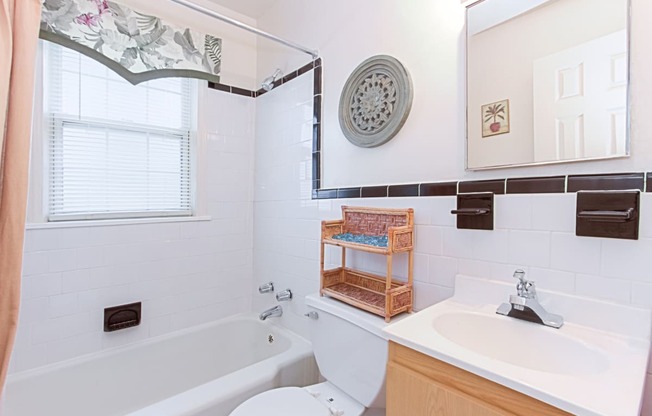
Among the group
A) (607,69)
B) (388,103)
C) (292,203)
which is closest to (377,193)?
(388,103)

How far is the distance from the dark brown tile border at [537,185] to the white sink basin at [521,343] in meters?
0.41

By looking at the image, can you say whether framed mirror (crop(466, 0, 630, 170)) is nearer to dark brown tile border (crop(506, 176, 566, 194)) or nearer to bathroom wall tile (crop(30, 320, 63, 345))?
dark brown tile border (crop(506, 176, 566, 194))

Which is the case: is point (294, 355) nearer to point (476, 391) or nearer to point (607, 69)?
point (476, 391)

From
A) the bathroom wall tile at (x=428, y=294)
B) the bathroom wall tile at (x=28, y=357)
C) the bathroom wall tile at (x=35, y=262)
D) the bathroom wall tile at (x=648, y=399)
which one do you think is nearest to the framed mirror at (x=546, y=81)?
the bathroom wall tile at (x=428, y=294)

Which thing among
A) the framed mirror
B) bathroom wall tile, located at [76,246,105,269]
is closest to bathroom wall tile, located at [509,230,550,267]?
the framed mirror

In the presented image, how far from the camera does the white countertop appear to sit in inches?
24.4

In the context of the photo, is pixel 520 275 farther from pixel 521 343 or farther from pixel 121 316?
pixel 121 316

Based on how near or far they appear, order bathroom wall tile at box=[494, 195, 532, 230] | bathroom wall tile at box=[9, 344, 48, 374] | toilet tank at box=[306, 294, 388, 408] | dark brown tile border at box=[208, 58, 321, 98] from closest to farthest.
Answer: bathroom wall tile at box=[494, 195, 532, 230], toilet tank at box=[306, 294, 388, 408], bathroom wall tile at box=[9, 344, 48, 374], dark brown tile border at box=[208, 58, 321, 98]

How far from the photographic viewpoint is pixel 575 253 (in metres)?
0.97

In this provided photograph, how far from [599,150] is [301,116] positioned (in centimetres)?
143

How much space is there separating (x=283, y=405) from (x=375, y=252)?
686mm

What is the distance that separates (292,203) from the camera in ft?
6.61

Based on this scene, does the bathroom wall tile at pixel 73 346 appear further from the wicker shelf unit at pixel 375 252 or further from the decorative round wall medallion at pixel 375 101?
the decorative round wall medallion at pixel 375 101

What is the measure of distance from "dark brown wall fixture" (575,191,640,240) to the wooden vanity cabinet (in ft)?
1.73
